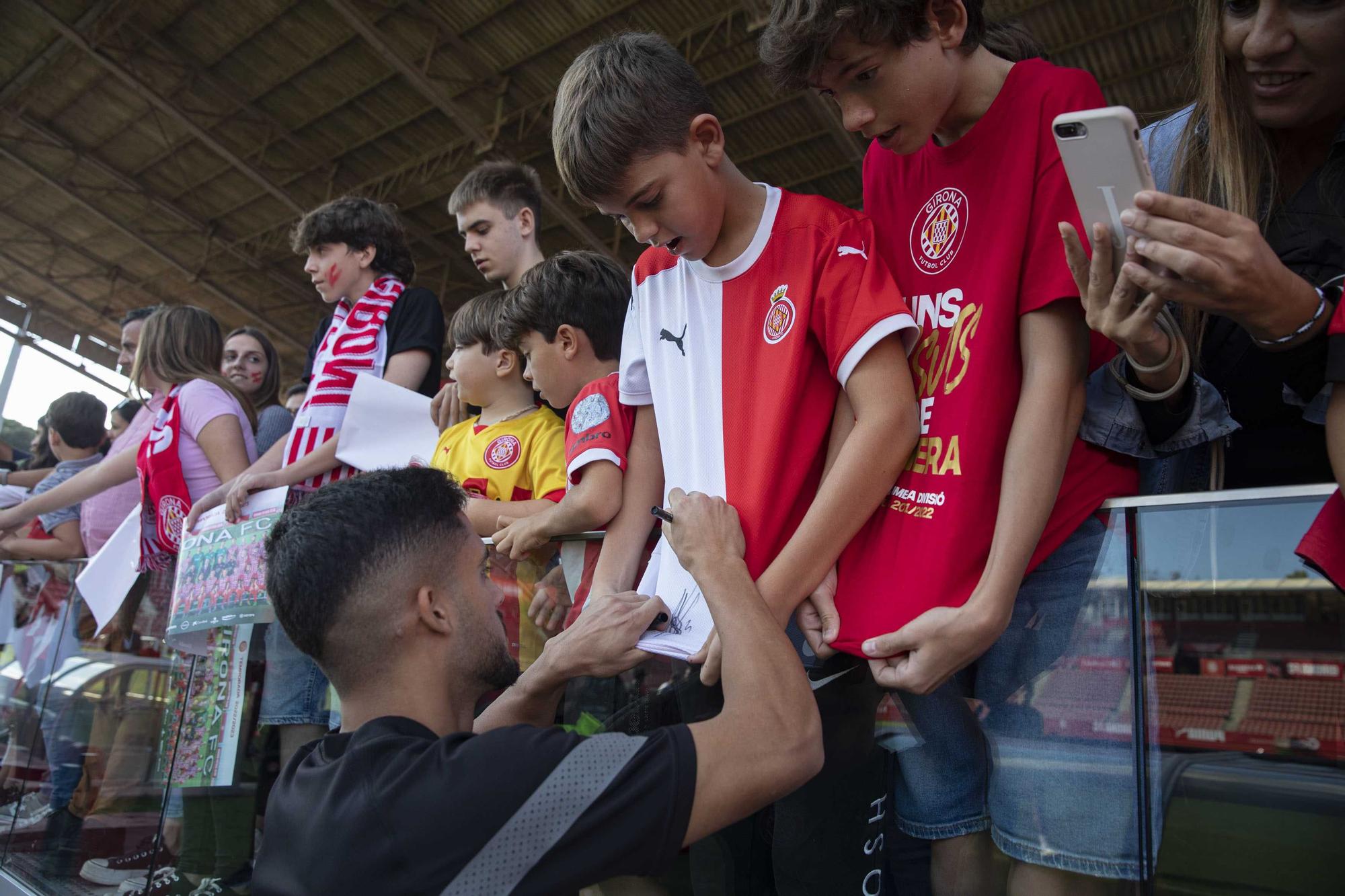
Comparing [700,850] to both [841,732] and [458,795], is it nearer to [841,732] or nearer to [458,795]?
[841,732]

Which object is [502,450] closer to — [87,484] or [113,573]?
[113,573]

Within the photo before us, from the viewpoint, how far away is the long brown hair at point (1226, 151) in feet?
4.16

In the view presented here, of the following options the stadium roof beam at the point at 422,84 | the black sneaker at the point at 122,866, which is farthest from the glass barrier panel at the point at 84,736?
the stadium roof beam at the point at 422,84

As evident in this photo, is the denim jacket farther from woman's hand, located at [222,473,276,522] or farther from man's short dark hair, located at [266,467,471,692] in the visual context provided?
woman's hand, located at [222,473,276,522]

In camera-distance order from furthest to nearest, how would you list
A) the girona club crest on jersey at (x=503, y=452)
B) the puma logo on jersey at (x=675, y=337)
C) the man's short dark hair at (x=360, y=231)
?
the man's short dark hair at (x=360, y=231)
the girona club crest on jersey at (x=503, y=452)
the puma logo on jersey at (x=675, y=337)

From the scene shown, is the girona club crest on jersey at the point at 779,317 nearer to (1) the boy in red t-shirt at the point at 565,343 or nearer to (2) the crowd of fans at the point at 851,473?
(2) the crowd of fans at the point at 851,473

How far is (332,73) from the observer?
977cm

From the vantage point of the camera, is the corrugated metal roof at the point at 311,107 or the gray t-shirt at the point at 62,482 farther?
the corrugated metal roof at the point at 311,107

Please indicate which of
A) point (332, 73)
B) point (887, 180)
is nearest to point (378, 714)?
point (887, 180)

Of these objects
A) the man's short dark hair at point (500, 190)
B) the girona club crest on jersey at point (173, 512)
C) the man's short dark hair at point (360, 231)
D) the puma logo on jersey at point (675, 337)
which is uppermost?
the man's short dark hair at point (500, 190)

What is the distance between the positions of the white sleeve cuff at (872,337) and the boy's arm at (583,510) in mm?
510

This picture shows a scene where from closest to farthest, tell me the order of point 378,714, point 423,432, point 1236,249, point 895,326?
point 1236,249, point 895,326, point 378,714, point 423,432

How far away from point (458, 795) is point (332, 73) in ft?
33.3

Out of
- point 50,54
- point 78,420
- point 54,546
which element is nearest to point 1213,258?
point 54,546
